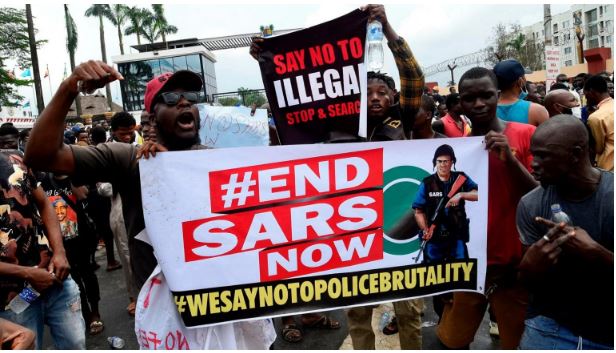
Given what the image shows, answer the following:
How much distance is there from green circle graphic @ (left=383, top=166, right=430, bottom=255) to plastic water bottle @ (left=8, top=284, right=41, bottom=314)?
200 centimetres

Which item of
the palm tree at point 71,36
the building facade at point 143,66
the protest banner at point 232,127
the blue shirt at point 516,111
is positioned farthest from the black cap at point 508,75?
the palm tree at point 71,36

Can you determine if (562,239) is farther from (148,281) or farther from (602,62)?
(602,62)

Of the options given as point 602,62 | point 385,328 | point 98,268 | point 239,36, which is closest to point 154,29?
point 239,36

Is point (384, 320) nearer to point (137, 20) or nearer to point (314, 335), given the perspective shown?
point (314, 335)

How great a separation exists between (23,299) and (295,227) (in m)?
1.59

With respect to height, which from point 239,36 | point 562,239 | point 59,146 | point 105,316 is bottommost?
point 105,316

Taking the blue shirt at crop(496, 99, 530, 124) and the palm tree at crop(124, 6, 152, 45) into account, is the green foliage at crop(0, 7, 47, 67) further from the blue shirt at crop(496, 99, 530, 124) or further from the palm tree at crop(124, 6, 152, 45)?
the blue shirt at crop(496, 99, 530, 124)

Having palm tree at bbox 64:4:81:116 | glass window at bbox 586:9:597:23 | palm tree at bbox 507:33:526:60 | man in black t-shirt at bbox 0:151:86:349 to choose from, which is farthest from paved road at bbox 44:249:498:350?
glass window at bbox 586:9:597:23

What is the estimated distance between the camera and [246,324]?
2.47m

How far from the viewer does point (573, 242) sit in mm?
1912

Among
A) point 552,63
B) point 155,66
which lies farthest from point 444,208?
point 155,66

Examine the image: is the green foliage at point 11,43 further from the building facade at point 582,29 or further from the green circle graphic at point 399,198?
the building facade at point 582,29

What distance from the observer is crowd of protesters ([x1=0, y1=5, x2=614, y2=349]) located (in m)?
1.99

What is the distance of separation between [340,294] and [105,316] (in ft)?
11.4
